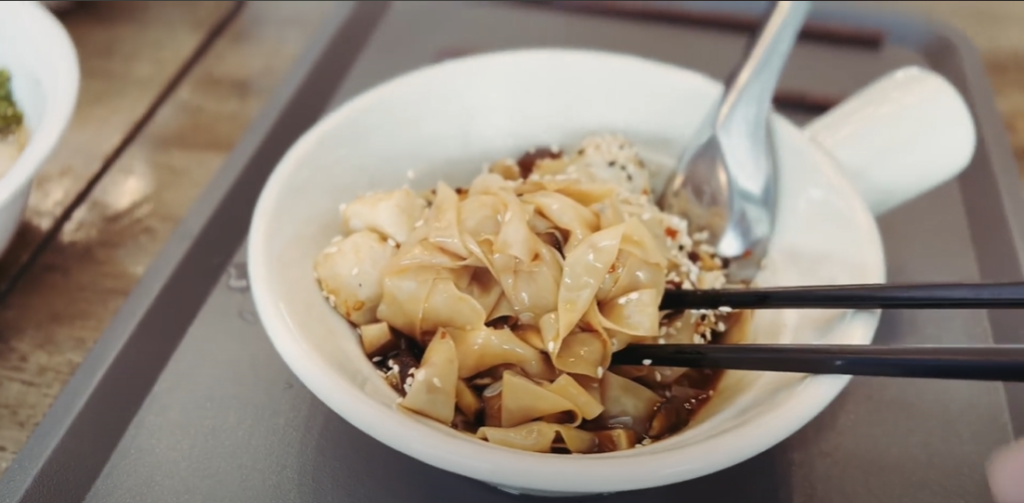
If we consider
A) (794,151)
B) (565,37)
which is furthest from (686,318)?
(565,37)

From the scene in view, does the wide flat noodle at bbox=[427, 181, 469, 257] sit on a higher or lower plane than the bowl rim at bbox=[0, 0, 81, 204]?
higher

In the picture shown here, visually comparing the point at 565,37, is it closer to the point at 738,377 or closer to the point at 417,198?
the point at 417,198

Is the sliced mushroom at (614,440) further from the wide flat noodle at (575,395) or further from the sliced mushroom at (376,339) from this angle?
the sliced mushroom at (376,339)

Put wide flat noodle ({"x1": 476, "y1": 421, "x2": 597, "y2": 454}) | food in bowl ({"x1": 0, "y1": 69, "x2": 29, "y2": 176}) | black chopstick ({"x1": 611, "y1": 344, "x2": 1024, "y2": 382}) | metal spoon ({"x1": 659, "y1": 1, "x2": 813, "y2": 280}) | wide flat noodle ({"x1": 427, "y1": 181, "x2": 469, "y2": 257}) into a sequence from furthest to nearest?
food in bowl ({"x1": 0, "y1": 69, "x2": 29, "y2": 176})
metal spoon ({"x1": 659, "y1": 1, "x2": 813, "y2": 280})
wide flat noodle ({"x1": 427, "y1": 181, "x2": 469, "y2": 257})
wide flat noodle ({"x1": 476, "y1": 421, "x2": 597, "y2": 454})
black chopstick ({"x1": 611, "y1": 344, "x2": 1024, "y2": 382})

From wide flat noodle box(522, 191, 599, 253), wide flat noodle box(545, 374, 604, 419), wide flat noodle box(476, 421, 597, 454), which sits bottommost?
wide flat noodle box(476, 421, 597, 454)

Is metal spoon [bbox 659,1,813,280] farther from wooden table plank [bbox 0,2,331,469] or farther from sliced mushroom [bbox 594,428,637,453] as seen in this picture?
wooden table plank [bbox 0,2,331,469]

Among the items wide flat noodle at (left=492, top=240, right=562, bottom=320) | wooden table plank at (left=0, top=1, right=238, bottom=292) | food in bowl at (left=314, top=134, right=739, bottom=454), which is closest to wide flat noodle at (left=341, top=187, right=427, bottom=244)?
food in bowl at (left=314, top=134, right=739, bottom=454)
